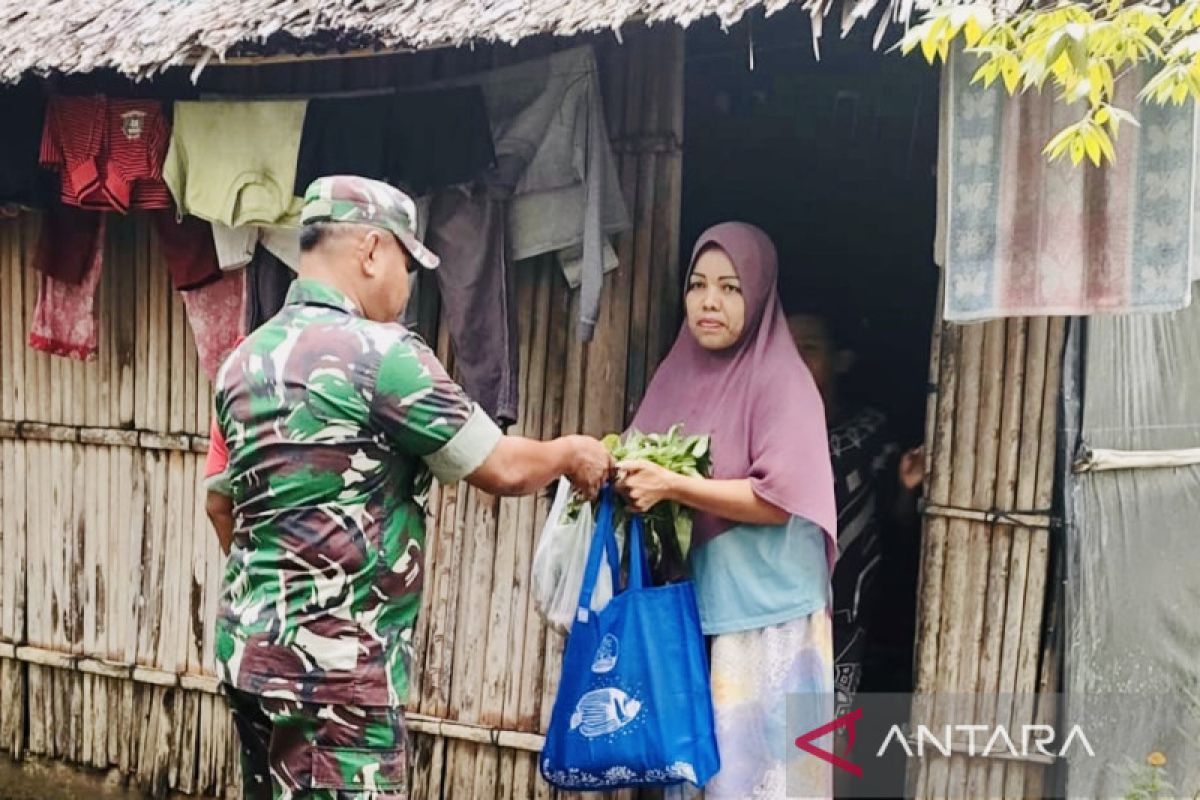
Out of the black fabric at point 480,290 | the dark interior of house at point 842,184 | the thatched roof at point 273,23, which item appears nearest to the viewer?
the thatched roof at point 273,23

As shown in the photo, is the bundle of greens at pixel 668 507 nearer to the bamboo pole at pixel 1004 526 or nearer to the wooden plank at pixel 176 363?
the bamboo pole at pixel 1004 526

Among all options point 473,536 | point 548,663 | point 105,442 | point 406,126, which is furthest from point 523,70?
point 105,442

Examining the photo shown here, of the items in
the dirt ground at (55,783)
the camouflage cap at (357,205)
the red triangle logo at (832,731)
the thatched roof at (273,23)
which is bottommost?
the dirt ground at (55,783)

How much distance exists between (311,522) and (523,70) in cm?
196

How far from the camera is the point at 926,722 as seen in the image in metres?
4.20

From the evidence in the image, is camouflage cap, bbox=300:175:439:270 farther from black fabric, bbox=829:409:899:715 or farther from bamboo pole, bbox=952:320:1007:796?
black fabric, bbox=829:409:899:715

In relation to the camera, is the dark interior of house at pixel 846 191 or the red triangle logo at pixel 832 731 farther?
the dark interior of house at pixel 846 191

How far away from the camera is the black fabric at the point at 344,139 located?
4566 millimetres

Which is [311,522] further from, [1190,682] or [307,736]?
[1190,682]

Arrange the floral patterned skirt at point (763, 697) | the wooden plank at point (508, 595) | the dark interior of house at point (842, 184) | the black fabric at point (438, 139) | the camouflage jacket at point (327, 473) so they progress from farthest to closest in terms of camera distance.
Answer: the dark interior of house at point (842, 184)
the wooden plank at point (508, 595)
the black fabric at point (438, 139)
the floral patterned skirt at point (763, 697)
the camouflage jacket at point (327, 473)

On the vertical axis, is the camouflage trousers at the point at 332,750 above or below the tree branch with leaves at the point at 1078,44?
below

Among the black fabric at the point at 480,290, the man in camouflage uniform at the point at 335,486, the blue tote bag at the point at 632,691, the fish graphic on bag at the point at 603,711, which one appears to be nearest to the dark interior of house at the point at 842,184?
the black fabric at the point at 480,290

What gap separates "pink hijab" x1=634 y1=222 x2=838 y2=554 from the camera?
12.4 ft

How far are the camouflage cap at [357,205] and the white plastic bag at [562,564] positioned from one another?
41.3 inches
